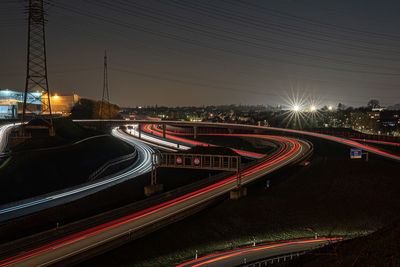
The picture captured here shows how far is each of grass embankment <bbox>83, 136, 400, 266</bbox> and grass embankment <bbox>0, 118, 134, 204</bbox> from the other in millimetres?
22137

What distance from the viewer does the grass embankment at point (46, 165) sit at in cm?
3459

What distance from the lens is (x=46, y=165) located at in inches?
1620

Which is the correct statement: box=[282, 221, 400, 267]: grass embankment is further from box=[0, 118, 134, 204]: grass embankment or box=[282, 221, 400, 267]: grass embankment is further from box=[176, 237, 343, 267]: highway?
box=[0, 118, 134, 204]: grass embankment

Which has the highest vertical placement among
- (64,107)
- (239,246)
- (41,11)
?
(41,11)

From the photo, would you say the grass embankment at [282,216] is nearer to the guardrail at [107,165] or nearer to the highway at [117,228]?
the highway at [117,228]

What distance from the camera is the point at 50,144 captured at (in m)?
47.7

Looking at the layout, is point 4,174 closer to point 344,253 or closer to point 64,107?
point 344,253

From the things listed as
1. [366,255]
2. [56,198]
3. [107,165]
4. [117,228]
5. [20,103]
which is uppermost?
[20,103]

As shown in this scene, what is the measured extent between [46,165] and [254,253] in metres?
34.9

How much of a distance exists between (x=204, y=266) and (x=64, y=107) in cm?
11273

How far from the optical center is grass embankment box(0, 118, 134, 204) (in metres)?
34.6

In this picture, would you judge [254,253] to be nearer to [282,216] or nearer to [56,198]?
[282,216]

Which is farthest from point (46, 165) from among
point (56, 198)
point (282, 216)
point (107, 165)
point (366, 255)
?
point (366, 255)

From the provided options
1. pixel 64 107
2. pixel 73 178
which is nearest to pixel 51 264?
pixel 73 178
